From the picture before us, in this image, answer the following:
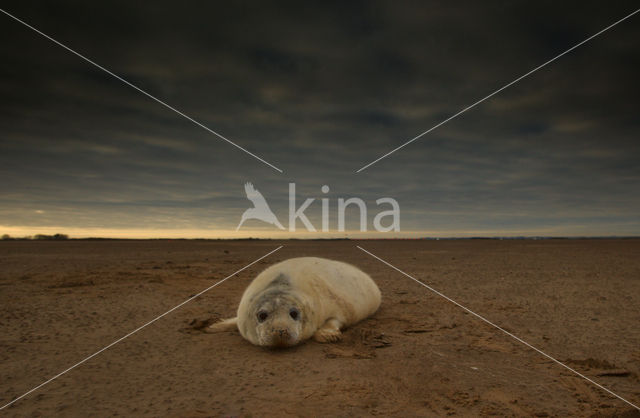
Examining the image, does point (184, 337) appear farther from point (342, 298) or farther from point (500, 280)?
point (500, 280)

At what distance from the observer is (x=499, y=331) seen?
6262 mm

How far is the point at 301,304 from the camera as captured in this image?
18.7 ft

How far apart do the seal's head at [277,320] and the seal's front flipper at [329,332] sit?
1.39ft

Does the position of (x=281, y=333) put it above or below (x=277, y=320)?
below

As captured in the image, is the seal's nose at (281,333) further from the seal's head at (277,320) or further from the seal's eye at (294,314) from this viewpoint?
the seal's eye at (294,314)

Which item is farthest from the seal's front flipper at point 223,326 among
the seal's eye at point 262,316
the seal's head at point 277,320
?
the seal's eye at point 262,316

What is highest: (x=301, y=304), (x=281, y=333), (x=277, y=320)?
(x=301, y=304)

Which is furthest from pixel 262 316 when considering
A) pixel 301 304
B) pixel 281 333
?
pixel 301 304

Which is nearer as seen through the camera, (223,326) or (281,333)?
(281,333)

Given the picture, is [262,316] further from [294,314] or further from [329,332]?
[329,332]

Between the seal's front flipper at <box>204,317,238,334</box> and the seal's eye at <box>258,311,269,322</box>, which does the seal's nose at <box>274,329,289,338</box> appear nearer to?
the seal's eye at <box>258,311,269,322</box>

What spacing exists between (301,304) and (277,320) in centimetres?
52

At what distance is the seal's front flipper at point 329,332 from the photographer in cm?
571

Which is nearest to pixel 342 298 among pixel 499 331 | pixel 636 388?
pixel 499 331
